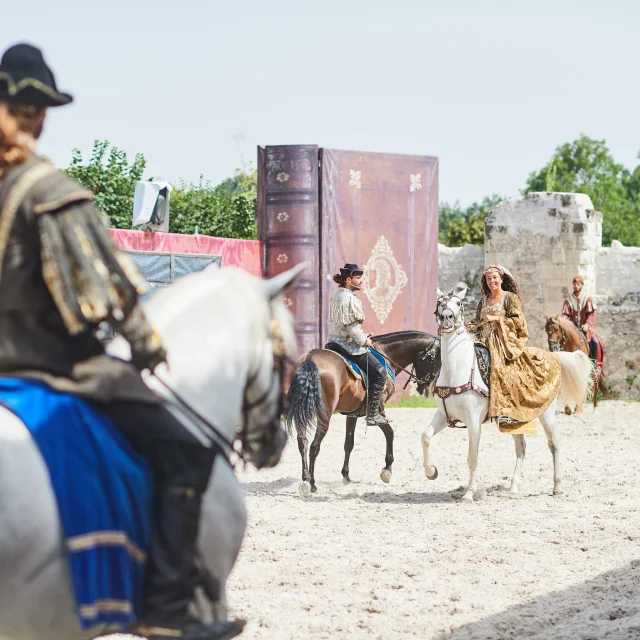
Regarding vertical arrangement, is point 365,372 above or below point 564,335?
above

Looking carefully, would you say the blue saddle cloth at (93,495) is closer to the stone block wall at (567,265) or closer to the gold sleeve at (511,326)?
the gold sleeve at (511,326)

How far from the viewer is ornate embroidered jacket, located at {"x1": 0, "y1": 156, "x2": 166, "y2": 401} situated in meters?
2.67

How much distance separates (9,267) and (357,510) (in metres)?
5.97

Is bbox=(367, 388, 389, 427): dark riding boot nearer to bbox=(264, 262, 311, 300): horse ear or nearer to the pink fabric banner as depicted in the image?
the pink fabric banner

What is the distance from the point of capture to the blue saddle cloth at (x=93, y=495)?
2688mm

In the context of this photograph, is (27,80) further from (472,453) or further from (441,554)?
(472,453)

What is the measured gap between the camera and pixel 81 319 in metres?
2.68

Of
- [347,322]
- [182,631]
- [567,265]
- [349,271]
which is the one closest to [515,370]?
[347,322]

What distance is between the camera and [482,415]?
28.6ft

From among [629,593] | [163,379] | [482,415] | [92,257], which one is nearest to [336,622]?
[629,593]

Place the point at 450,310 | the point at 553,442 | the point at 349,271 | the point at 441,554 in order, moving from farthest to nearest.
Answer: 1. the point at 349,271
2. the point at 553,442
3. the point at 450,310
4. the point at 441,554

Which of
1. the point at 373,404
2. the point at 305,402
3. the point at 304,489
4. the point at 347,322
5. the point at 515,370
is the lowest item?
the point at 304,489

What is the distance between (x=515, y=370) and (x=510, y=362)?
80 millimetres

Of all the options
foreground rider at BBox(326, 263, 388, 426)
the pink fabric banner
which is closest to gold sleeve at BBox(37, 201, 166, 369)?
foreground rider at BBox(326, 263, 388, 426)
